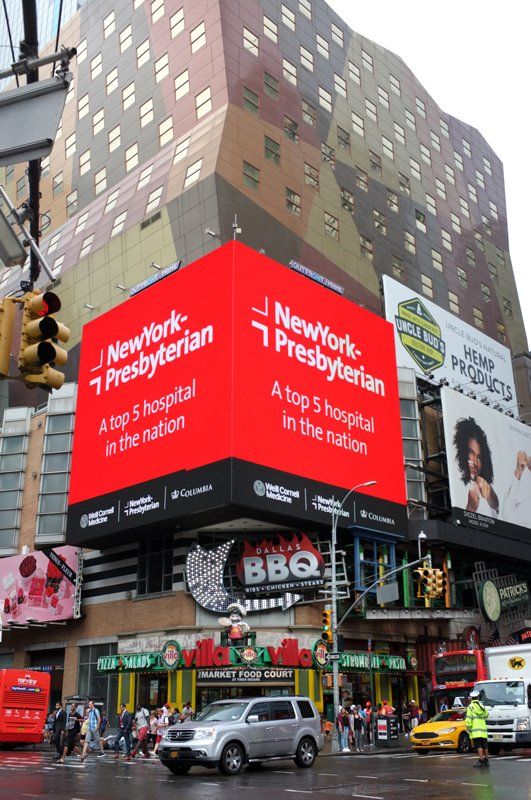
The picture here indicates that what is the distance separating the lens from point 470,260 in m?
84.2

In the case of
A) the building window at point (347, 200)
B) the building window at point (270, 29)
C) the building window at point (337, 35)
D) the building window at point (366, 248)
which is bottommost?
the building window at point (366, 248)

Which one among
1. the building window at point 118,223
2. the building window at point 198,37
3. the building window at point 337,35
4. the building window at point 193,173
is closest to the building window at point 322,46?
the building window at point 337,35

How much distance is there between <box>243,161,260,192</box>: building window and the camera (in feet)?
184

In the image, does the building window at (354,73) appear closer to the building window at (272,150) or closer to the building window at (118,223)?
the building window at (272,150)

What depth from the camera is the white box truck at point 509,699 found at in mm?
27453

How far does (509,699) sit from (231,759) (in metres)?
11.8

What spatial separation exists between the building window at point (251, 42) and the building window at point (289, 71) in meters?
3.36

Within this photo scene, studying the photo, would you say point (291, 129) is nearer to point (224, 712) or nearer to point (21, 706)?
point (21, 706)

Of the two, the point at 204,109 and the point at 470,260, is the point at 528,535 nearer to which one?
the point at 470,260

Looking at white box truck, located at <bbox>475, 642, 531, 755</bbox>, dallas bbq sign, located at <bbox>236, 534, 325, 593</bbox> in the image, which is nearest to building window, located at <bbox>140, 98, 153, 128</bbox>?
dallas bbq sign, located at <bbox>236, 534, 325, 593</bbox>

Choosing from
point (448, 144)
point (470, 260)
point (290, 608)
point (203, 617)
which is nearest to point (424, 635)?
point (290, 608)

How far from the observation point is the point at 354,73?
2997 inches

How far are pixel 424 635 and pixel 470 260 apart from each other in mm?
46011

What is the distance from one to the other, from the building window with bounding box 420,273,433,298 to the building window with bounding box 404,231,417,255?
2530 millimetres
